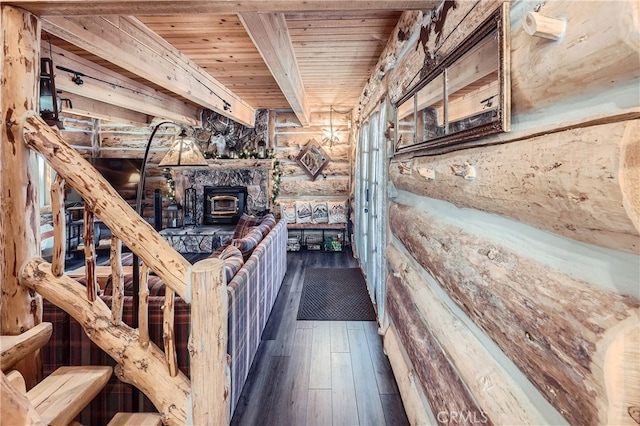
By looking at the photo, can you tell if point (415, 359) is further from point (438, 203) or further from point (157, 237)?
point (157, 237)

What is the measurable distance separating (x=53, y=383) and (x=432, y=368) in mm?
1779

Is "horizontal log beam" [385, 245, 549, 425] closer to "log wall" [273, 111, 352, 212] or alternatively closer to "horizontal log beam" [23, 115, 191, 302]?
"horizontal log beam" [23, 115, 191, 302]

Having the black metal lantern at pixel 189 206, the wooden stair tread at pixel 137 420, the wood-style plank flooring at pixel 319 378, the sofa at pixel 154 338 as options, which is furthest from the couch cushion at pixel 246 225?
the wooden stair tread at pixel 137 420

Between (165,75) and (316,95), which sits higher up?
(316,95)

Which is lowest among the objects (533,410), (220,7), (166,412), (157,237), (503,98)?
(166,412)

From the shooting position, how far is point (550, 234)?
0.76 m

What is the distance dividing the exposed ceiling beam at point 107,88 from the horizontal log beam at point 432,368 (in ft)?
11.6

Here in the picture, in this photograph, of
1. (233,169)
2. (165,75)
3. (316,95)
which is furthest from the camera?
(233,169)

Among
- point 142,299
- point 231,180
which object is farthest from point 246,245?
point 231,180

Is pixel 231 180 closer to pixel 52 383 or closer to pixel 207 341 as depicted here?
pixel 52 383

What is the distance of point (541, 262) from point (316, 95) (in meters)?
4.53

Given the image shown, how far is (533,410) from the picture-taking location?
0.80 meters

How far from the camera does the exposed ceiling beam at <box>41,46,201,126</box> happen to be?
3141 millimetres

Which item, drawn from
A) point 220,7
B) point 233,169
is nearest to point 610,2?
point 220,7
